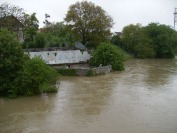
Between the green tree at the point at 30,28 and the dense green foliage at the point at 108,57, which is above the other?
the green tree at the point at 30,28

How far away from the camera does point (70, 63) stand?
4031 cm

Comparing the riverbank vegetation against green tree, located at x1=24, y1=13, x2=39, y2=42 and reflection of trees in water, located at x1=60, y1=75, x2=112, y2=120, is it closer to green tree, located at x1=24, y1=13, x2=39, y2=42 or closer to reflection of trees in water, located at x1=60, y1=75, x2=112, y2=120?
green tree, located at x1=24, y1=13, x2=39, y2=42

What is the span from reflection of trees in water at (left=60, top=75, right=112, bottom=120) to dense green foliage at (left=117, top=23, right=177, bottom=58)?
24503mm

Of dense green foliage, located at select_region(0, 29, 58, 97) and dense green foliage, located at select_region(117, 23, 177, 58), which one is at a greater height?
dense green foliage, located at select_region(117, 23, 177, 58)

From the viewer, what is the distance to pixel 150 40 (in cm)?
5528

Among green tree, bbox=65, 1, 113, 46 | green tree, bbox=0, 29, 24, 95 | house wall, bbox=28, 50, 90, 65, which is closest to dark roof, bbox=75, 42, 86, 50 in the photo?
house wall, bbox=28, 50, 90, 65

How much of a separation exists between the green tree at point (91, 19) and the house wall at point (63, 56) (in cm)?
446

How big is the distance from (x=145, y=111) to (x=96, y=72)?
14227 mm

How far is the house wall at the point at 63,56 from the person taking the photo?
3772 cm

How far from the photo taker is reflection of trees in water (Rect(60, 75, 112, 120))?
1880cm

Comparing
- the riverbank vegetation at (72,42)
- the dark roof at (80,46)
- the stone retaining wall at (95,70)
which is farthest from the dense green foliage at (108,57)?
the dark roof at (80,46)

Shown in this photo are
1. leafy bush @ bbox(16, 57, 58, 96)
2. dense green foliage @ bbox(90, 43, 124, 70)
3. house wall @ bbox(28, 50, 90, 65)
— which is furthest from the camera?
house wall @ bbox(28, 50, 90, 65)

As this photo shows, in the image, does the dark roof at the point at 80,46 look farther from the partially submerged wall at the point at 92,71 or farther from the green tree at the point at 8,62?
the green tree at the point at 8,62

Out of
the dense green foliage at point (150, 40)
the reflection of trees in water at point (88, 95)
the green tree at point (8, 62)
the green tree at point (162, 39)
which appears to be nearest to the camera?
the reflection of trees in water at point (88, 95)
